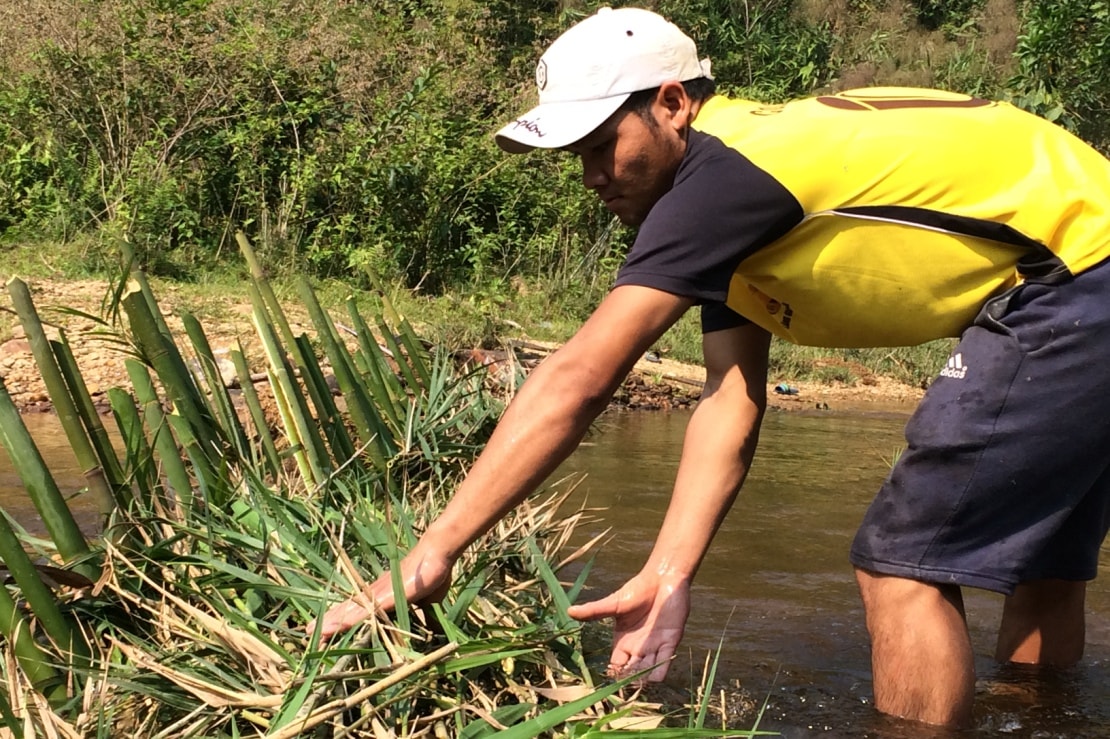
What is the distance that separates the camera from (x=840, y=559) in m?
3.62

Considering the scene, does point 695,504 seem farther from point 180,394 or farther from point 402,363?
point 402,363

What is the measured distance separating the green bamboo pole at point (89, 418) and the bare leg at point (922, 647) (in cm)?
126

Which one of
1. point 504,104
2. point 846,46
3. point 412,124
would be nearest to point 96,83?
point 412,124

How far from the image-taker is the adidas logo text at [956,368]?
76.8 inches

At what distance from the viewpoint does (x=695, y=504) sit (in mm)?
2143

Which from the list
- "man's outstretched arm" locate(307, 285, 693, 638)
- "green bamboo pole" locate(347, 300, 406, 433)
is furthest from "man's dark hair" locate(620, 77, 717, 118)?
"green bamboo pole" locate(347, 300, 406, 433)

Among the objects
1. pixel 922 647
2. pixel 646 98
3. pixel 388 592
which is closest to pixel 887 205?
pixel 646 98

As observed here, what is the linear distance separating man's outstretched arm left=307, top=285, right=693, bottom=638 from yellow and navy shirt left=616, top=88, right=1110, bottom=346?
72 mm

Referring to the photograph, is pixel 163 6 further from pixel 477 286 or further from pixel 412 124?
pixel 477 286

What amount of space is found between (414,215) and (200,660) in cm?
657

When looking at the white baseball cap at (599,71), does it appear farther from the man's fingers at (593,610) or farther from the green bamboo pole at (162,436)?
the green bamboo pole at (162,436)

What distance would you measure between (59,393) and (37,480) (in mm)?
169

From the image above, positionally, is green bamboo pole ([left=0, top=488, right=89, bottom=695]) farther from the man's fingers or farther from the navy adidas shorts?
the navy adidas shorts

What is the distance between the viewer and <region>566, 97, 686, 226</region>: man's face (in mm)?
1864
